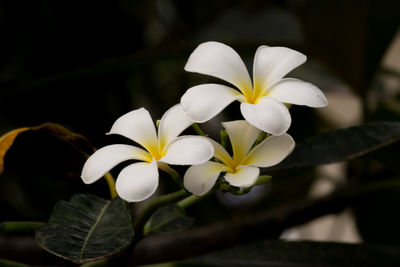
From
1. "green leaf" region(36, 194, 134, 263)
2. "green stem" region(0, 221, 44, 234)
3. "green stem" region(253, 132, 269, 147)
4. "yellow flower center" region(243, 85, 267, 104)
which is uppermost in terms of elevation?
"yellow flower center" region(243, 85, 267, 104)

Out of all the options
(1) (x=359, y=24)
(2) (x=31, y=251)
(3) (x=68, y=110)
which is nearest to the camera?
(2) (x=31, y=251)

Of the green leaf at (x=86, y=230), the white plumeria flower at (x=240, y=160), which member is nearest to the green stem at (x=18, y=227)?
the green leaf at (x=86, y=230)

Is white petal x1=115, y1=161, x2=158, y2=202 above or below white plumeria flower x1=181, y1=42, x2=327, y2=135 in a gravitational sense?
below

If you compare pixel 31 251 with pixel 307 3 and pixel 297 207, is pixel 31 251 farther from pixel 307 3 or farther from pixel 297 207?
Answer: pixel 307 3

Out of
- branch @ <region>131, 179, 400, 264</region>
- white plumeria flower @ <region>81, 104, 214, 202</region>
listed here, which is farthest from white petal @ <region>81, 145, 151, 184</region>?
branch @ <region>131, 179, 400, 264</region>

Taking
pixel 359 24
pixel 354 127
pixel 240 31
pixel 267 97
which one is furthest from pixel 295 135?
pixel 267 97

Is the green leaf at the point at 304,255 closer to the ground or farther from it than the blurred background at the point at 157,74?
closer to the ground

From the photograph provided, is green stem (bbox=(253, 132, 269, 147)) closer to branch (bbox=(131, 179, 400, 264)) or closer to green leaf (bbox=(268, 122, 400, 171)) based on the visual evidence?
green leaf (bbox=(268, 122, 400, 171))

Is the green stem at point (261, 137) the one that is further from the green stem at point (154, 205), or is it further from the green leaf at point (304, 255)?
the green leaf at point (304, 255)
